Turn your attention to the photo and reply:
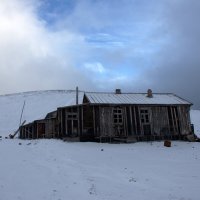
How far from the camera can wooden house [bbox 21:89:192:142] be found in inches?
1051

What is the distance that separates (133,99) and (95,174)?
1680 cm

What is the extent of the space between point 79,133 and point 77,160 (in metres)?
9.59

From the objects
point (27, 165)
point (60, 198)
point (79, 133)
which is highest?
point (79, 133)

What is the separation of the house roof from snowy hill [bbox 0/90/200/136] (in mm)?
25469

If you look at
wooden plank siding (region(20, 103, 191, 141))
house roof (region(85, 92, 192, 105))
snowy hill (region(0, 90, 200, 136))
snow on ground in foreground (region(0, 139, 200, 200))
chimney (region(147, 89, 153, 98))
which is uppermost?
snowy hill (region(0, 90, 200, 136))

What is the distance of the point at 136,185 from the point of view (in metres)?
12.0

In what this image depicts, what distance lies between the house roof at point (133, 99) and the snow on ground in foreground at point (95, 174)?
7918 millimetres

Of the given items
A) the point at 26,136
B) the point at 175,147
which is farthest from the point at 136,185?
the point at 26,136

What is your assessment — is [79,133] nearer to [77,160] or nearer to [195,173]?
[77,160]

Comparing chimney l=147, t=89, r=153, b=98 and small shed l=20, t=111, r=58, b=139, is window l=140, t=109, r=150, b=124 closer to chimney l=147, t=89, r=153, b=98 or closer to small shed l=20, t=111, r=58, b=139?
chimney l=147, t=89, r=153, b=98

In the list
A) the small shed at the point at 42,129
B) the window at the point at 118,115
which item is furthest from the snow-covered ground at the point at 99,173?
the small shed at the point at 42,129

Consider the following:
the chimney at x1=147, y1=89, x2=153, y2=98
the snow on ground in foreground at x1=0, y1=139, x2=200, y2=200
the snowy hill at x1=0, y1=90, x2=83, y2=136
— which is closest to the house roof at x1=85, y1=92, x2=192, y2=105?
the chimney at x1=147, y1=89, x2=153, y2=98

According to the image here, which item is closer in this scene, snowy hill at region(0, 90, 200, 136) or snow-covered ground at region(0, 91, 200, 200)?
snow-covered ground at region(0, 91, 200, 200)

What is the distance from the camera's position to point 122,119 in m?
27.6
